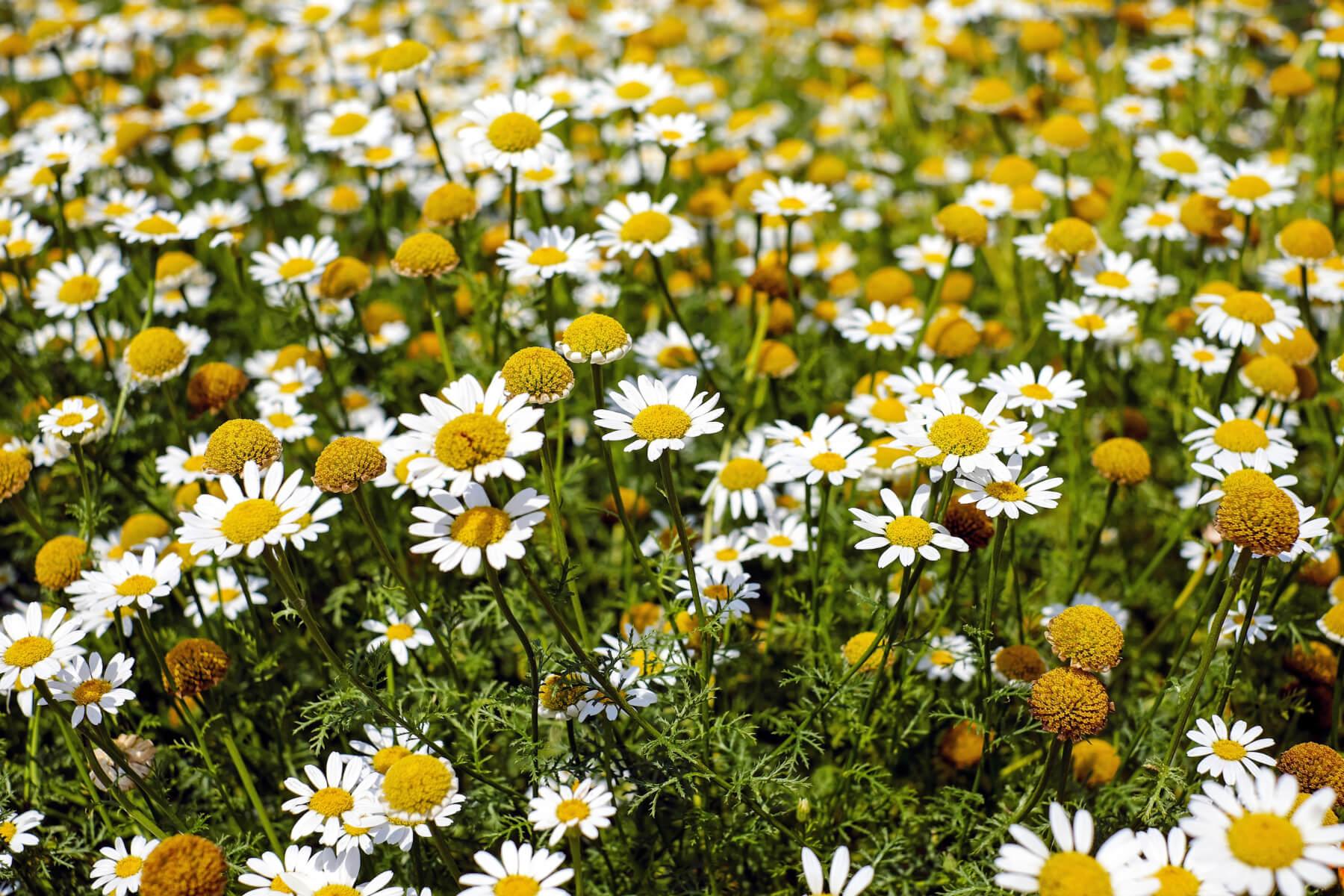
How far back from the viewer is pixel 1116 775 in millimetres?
2938

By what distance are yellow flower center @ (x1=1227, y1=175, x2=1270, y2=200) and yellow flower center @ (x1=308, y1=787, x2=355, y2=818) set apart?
3.93 meters

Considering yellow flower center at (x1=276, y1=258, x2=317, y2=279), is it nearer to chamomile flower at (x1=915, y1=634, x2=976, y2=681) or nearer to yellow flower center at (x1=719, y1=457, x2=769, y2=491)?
yellow flower center at (x1=719, y1=457, x2=769, y2=491)

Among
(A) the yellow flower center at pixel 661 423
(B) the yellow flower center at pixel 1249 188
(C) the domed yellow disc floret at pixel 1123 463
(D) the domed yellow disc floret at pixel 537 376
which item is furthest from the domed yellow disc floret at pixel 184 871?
(B) the yellow flower center at pixel 1249 188

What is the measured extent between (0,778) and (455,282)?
2080mm

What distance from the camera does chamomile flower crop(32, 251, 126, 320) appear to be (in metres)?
4.02

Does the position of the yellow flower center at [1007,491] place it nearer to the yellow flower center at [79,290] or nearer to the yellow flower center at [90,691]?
the yellow flower center at [90,691]

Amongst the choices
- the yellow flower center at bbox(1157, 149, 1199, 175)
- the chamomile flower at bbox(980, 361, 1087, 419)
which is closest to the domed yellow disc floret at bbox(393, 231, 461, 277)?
the chamomile flower at bbox(980, 361, 1087, 419)

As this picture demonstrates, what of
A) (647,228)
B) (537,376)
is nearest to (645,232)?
(647,228)

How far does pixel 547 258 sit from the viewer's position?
3.47 m

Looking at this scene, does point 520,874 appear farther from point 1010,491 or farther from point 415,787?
point 1010,491

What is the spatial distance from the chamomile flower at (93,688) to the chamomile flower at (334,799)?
1.81 feet

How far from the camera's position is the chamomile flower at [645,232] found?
368 cm

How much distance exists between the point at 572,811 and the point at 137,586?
1513 mm

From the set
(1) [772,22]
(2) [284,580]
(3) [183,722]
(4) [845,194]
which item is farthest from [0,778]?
(1) [772,22]
